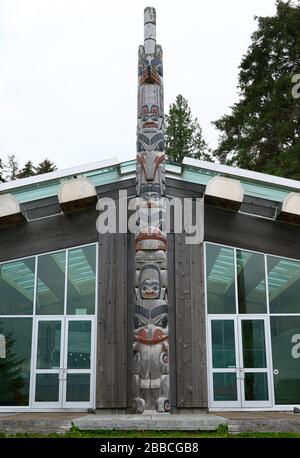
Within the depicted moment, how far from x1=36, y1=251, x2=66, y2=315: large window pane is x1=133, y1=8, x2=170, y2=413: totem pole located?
314cm

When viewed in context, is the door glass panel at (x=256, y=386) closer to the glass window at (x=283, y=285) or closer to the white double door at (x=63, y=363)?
the glass window at (x=283, y=285)

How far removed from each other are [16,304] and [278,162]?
745 inches

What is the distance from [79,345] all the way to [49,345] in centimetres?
65

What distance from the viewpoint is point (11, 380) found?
1220 centimetres

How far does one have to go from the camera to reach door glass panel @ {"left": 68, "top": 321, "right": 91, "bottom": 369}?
12.3 m

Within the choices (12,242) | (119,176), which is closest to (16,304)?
(12,242)

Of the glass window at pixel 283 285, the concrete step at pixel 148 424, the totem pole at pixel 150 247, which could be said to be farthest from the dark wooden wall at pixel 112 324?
the glass window at pixel 283 285

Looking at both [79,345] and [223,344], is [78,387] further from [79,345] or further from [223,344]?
[223,344]

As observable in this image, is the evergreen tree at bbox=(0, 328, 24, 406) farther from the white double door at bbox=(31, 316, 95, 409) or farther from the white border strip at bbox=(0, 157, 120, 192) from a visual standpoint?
the white border strip at bbox=(0, 157, 120, 192)

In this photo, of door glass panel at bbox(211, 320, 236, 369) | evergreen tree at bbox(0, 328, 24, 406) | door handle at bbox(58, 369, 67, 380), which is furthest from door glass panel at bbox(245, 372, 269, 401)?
evergreen tree at bbox(0, 328, 24, 406)

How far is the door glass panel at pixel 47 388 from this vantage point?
12.0m

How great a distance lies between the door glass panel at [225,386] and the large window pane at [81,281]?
305cm

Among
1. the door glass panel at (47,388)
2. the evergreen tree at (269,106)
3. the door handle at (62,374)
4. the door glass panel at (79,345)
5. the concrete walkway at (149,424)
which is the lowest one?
the concrete walkway at (149,424)
